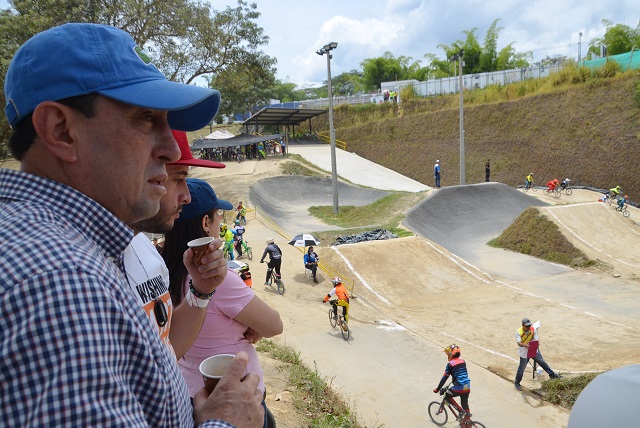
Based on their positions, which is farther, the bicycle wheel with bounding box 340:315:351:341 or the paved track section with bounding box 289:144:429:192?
the paved track section with bounding box 289:144:429:192

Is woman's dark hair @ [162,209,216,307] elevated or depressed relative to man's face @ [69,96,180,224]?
depressed

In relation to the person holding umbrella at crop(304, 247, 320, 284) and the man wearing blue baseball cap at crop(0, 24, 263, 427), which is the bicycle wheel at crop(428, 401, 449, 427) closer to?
the man wearing blue baseball cap at crop(0, 24, 263, 427)

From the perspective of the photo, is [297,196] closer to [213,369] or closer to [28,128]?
[213,369]

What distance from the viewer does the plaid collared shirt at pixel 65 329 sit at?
2.75 feet

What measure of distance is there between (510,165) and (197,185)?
36.4m

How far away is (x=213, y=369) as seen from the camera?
1693 mm

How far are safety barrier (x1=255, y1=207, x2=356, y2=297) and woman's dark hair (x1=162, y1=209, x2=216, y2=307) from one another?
489 inches

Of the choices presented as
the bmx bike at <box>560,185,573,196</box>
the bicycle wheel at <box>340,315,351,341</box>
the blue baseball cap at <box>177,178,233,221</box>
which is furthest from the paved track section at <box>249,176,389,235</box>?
the blue baseball cap at <box>177,178,233,221</box>

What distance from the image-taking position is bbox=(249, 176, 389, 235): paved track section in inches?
1033

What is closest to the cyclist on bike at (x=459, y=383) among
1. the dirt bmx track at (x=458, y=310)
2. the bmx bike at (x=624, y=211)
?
the dirt bmx track at (x=458, y=310)

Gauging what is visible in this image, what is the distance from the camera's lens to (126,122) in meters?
1.29

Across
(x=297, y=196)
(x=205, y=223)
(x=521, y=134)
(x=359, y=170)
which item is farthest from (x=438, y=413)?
(x=521, y=134)

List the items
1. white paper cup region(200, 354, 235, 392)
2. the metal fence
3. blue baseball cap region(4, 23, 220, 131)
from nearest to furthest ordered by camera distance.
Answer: blue baseball cap region(4, 23, 220, 131), white paper cup region(200, 354, 235, 392), the metal fence

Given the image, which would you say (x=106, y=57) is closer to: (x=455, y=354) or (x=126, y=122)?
(x=126, y=122)
